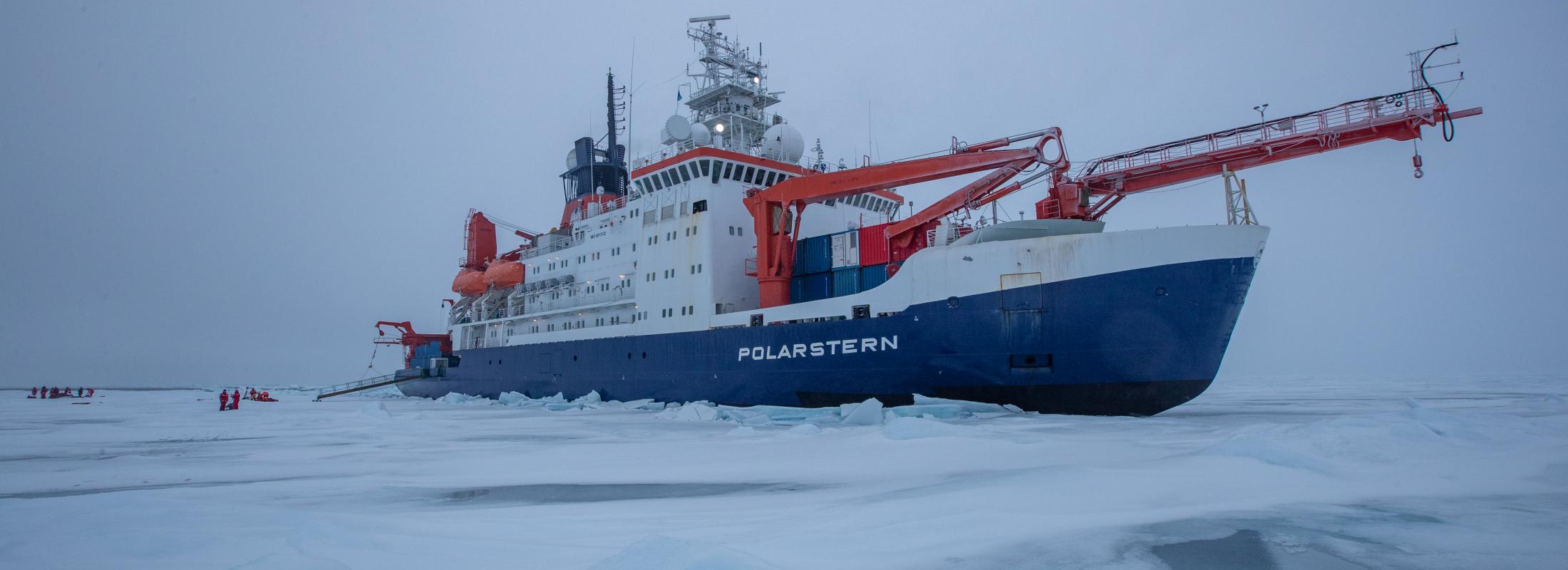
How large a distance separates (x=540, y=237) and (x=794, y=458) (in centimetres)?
2203

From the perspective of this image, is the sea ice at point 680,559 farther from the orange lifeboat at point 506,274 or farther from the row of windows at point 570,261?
the orange lifeboat at point 506,274

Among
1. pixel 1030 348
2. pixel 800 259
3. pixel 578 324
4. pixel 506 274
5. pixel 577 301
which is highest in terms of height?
pixel 506 274

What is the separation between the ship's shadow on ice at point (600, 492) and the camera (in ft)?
19.0

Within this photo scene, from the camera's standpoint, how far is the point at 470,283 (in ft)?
104

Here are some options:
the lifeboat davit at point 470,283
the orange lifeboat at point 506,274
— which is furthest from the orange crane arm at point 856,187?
the lifeboat davit at point 470,283

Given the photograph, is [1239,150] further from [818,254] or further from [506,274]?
[506,274]

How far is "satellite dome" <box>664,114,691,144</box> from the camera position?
21.8 metres

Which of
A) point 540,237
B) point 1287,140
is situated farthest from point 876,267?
point 540,237

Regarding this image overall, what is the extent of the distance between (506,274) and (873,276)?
17.4 metres

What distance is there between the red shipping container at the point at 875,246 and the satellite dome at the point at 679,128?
7.43 m

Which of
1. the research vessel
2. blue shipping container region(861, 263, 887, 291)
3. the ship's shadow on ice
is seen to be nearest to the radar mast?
the research vessel

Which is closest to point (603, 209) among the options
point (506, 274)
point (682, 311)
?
point (506, 274)

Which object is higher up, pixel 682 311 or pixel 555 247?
pixel 555 247

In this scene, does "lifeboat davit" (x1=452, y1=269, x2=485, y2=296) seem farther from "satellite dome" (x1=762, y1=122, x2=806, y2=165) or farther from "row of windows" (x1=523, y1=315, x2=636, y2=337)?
"satellite dome" (x1=762, y1=122, x2=806, y2=165)
